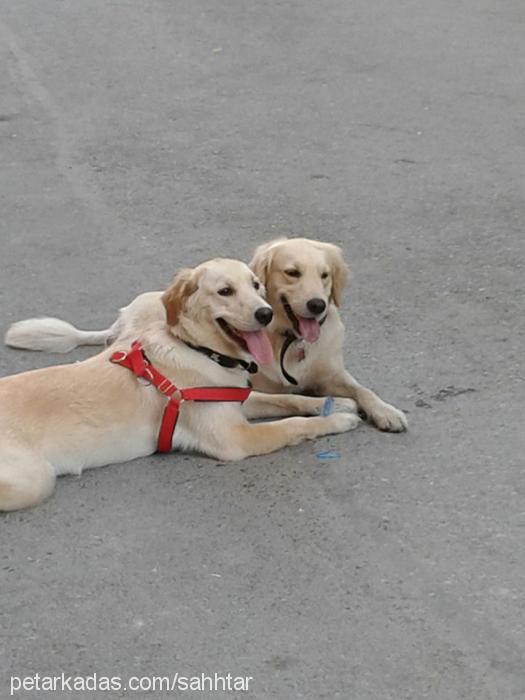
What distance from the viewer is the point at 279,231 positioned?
7.62 m

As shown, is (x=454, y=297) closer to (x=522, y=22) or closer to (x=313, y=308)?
(x=313, y=308)

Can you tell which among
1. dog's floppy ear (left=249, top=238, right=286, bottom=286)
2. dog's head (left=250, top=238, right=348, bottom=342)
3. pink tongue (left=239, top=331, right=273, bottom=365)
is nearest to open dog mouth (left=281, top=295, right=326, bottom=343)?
dog's head (left=250, top=238, right=348, bottom=342)

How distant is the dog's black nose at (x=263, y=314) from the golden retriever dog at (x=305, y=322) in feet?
0.85

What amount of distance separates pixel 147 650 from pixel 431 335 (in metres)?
2.55

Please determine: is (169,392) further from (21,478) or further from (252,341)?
(21,478)

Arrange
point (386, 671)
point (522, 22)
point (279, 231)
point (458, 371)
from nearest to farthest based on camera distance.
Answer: point (386, 671), point (458, 371), point (279, 231), point (522, 22)

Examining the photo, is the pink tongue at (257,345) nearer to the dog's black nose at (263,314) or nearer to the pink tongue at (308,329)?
the dog's black nose at (263,314)

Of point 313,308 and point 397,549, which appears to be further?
point 313,308

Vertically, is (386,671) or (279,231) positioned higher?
(386,671)

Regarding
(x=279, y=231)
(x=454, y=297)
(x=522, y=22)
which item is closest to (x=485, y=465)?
(x=454, y=297)

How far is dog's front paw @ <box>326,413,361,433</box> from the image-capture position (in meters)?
5.49

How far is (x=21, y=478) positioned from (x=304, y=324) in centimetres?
124

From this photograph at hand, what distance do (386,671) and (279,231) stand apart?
3.86 meters

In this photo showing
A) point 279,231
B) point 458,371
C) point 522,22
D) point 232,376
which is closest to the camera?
point 232,376
